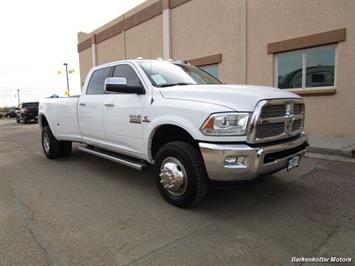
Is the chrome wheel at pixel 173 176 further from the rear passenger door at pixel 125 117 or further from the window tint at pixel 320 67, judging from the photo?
the window tint at pixel 320 67

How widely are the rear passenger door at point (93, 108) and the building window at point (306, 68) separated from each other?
21.5 ft

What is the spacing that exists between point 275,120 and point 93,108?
3316 mm

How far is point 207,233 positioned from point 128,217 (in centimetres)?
105

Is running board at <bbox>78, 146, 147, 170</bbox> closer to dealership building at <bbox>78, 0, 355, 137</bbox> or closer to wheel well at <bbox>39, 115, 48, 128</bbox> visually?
wheel well at <bbox>39, 115, 48, 128</bbox>

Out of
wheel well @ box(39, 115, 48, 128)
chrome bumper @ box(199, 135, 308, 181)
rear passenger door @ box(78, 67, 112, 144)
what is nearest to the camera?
chrome bumper @ box(199, 135, 308, 181)

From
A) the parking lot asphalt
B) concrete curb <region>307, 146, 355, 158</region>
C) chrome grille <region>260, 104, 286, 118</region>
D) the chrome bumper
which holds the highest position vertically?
chrome grille <region>260, 104, 286, 118</region>

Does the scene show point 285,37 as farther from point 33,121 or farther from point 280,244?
point 33,121

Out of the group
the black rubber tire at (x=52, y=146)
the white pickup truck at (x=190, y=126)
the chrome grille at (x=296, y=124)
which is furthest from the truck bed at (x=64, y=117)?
the chrome grille at (x=296, y=124)

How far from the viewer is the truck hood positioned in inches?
143

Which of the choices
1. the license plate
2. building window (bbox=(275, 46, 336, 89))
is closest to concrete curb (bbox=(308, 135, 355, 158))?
building window (bbox=(275, 46, 336, 89))

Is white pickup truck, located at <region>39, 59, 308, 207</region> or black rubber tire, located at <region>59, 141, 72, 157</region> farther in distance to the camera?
black rubber tire, located at <region>59, 141, 72, 157</region>

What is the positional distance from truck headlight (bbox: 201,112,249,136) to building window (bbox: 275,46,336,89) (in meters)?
6.87

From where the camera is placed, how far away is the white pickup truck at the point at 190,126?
3.60 metres

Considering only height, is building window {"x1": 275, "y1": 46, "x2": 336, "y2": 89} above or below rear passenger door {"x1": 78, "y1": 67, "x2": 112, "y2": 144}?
above
